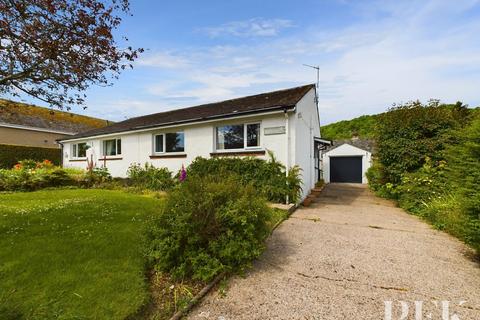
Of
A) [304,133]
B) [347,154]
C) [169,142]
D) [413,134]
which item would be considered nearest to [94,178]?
[169,142]

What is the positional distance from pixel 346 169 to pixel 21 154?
27.6 metres

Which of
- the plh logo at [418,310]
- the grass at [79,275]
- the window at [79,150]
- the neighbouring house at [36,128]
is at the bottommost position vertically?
the plh logo at [418,310]

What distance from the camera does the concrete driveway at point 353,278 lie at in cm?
306

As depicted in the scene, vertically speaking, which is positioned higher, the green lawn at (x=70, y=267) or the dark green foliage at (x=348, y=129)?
the dark green foliage at (x=348, y=129)

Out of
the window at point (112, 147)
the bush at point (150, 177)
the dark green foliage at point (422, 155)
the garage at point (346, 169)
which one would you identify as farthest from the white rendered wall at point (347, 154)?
the window at point (112, 147)

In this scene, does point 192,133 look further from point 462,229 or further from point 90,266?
point 462,229

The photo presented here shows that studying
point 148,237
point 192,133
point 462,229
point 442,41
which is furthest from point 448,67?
point 148,237

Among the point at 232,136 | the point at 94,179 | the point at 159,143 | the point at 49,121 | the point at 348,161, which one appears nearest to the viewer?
the point at 232,136

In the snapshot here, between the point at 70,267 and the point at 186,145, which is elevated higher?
the point at 186,145

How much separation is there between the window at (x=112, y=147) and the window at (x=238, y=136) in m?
7.98

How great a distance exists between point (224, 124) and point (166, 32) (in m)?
4.00

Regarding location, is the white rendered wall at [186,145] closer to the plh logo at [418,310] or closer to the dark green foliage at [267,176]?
the dark green foliage at [267,176]

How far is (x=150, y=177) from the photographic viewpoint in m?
12.4

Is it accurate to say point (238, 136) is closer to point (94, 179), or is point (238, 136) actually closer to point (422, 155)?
point (422, 155)
